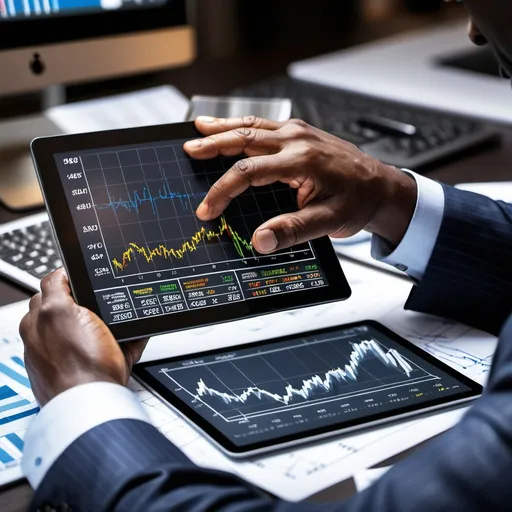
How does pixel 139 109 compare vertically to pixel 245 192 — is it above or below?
below

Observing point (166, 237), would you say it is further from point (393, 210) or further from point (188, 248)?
point (393, 210)

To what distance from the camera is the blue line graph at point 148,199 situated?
2.65 feet

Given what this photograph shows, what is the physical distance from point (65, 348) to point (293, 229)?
25cm

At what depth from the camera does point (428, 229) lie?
3.00 ft

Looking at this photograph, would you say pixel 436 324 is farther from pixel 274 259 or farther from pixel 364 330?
pixel 274 259

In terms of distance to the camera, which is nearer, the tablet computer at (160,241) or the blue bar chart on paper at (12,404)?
the blue bar chart on paper at (12,404)

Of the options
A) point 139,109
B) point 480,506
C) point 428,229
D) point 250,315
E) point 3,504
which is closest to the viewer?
point 480,506

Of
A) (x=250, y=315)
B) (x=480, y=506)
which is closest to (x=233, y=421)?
(x=250, y=315)

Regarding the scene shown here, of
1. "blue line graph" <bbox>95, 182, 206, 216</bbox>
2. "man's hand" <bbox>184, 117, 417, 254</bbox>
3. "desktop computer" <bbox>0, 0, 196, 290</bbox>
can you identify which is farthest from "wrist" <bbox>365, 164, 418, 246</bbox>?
"desktop computer" <bbox>0, 0, 196, 290</bbox>

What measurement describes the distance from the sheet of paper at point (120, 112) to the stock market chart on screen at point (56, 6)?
170 millimetres

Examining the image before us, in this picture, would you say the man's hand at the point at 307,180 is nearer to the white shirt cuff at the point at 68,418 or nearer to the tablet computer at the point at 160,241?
the tablet computer at the point at 160,241

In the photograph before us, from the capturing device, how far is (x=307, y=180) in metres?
0.87

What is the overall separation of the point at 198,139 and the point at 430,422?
358 millimetres

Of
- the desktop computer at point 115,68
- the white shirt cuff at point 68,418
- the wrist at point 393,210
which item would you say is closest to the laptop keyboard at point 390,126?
the desktop computer at point 115,68
